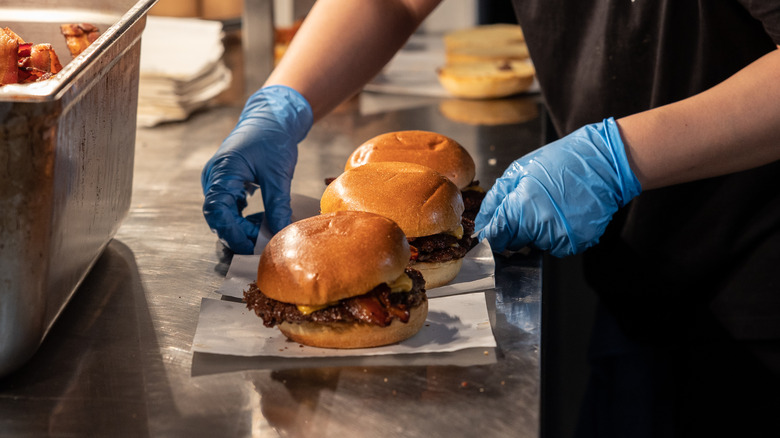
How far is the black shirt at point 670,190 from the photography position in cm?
220

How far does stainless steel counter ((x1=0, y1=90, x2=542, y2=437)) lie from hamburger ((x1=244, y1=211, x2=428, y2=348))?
0.08 m

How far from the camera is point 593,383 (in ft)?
8.74

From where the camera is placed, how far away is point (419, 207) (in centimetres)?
172

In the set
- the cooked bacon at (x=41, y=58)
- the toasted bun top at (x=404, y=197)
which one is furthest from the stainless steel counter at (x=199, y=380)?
the cooked bacon at (x=41, y=58)

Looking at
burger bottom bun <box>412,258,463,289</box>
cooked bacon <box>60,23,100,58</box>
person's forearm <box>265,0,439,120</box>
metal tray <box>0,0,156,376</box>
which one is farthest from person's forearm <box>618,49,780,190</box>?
cooked bacon <box>60,23,100,58</box>

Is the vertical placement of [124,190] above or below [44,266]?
below

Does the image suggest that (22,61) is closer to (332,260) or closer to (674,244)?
(332,260)

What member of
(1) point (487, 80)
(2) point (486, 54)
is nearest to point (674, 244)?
(1) point (487, 80)

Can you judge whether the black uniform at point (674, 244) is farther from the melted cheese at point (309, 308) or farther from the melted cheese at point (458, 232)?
the melted cheese at point (309, 308)

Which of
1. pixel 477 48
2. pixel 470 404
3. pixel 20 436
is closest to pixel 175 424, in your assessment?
pixel 20 436

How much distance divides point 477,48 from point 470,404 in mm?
2726

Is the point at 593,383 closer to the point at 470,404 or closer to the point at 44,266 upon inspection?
the point at 470,404

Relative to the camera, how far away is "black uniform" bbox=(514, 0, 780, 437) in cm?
221

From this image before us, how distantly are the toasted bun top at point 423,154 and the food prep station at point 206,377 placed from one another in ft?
0.90
